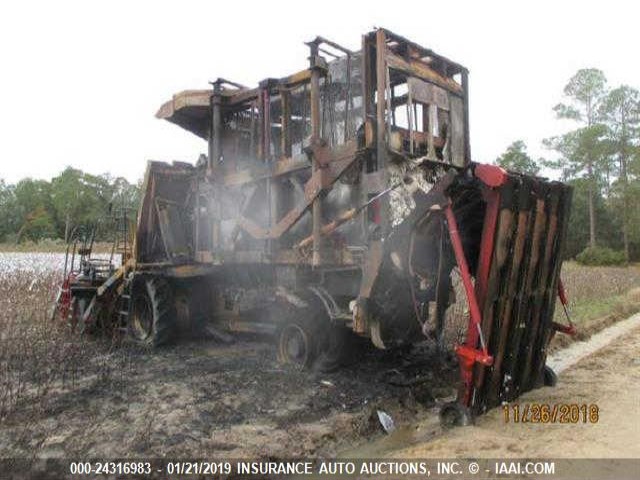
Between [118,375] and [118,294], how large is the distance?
3120 mm

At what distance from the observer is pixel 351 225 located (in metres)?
6.44

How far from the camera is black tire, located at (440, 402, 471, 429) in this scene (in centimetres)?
469

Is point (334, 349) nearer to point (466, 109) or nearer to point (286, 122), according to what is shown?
point (286, 122)

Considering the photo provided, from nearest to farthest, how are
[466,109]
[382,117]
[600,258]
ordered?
1. [382,117]
2. [466,109]
3. [600,258]

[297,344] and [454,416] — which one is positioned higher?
[297,344]

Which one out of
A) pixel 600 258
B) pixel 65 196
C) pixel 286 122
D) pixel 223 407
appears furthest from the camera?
pixel 65 196

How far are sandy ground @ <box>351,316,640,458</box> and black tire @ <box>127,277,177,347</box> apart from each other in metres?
4.73

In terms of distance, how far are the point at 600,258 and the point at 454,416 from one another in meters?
32.4

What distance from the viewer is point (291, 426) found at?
487 centimetres

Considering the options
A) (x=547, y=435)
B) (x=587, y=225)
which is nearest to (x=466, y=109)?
(x=547, y=435)

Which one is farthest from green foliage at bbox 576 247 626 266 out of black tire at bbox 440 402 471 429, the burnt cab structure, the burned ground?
black tire at bbox 440 402 471 429

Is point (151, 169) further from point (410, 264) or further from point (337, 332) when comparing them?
point (410, 264)
